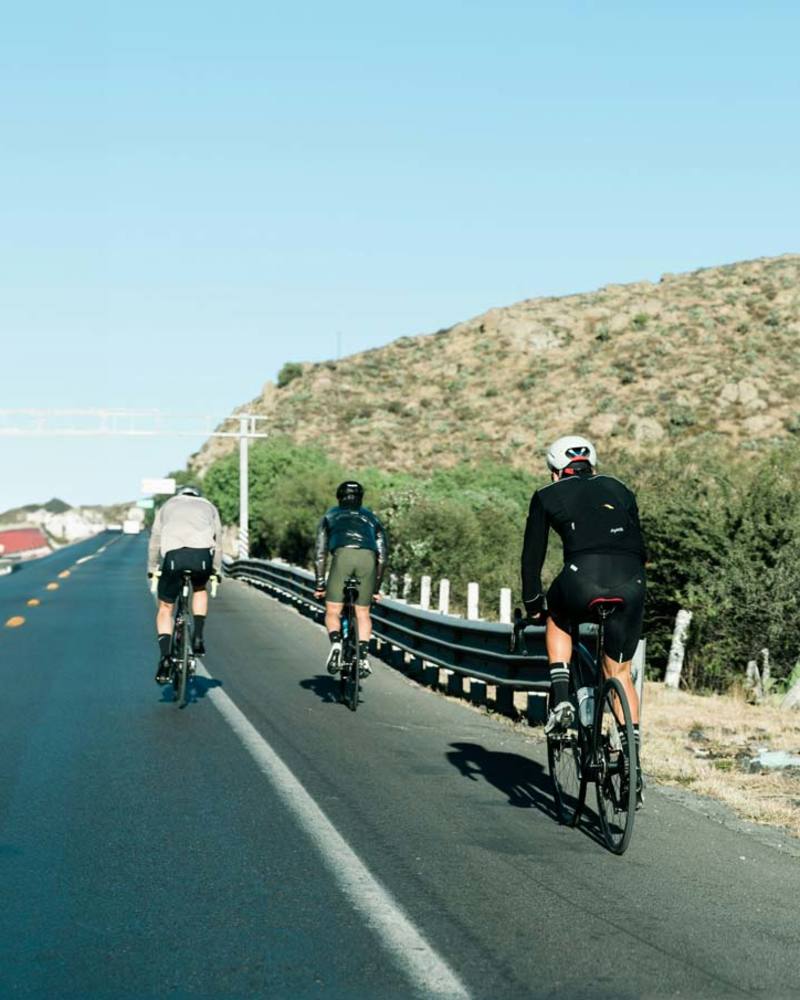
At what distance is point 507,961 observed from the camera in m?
5.33

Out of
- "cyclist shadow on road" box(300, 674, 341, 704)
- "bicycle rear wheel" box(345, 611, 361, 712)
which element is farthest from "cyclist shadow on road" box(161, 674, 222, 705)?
"bicycle rear wheel" box(345, 611, 361, 712)

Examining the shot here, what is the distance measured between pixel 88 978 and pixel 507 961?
60.8 inches

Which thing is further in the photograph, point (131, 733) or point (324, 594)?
point (324, 594)

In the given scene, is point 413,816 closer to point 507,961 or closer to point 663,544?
point 507,961

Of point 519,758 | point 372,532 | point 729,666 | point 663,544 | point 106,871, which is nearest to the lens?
point 106,871

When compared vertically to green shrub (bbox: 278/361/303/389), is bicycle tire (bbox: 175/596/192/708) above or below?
below

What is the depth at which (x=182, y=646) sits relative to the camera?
1345cm

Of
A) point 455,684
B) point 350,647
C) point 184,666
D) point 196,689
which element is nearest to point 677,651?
point 455,684

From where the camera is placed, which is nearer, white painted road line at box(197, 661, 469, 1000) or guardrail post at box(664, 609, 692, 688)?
white painted road line at box(197, 661, 469, 1000)

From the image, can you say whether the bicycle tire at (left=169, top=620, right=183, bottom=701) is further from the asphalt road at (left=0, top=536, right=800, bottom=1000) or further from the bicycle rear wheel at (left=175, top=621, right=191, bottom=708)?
the asphalt road at (left=0, top=536, right=800, bottom=1000)

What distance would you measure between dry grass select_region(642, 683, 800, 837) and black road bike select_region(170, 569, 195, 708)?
432cm

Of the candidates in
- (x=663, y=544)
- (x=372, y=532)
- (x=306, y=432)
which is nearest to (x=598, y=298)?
(x=306, y=432)

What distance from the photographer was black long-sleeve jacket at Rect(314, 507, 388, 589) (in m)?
14.0

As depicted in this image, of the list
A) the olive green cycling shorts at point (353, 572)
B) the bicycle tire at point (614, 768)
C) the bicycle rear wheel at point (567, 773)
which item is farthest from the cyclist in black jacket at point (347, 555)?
the bicycle tire at point (614, 768)
